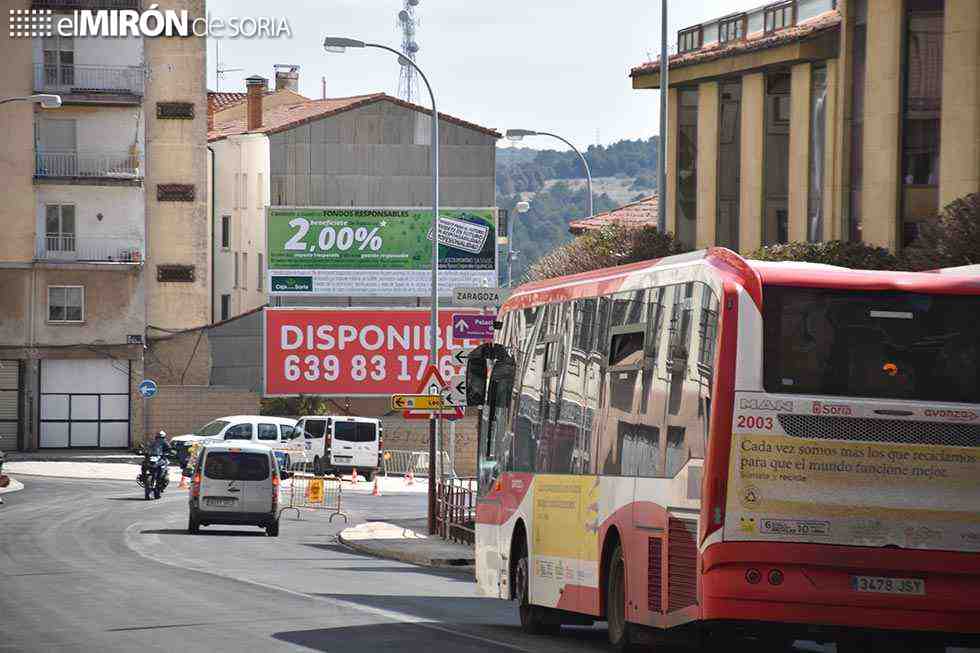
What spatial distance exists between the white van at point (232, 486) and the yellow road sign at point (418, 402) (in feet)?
10.8

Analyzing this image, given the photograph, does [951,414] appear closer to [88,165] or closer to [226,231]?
[88,165]

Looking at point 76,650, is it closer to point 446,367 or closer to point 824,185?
point 824,185

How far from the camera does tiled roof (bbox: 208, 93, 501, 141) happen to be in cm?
8481

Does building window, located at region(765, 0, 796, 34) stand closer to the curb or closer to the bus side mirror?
the curb

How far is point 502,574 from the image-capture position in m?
19.9

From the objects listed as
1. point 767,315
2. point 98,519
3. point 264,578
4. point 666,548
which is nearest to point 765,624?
point 666,548

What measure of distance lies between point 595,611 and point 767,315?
3.95 meters

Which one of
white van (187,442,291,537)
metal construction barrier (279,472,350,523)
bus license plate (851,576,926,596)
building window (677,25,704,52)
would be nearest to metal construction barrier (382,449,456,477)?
metal construction barrier (279,472,350,523)

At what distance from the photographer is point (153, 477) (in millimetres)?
48469

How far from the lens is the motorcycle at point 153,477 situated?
48.3 m

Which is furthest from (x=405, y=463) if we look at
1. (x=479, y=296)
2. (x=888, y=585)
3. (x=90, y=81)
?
(x=888, y=585)

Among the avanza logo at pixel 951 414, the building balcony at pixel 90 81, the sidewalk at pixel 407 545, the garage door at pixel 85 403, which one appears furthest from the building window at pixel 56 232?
the avanza logo at pixel 951 414

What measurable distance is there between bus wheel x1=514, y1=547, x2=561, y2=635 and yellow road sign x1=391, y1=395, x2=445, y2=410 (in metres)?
14.6

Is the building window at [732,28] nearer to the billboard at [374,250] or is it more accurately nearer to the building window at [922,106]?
the building window at [922,106]
